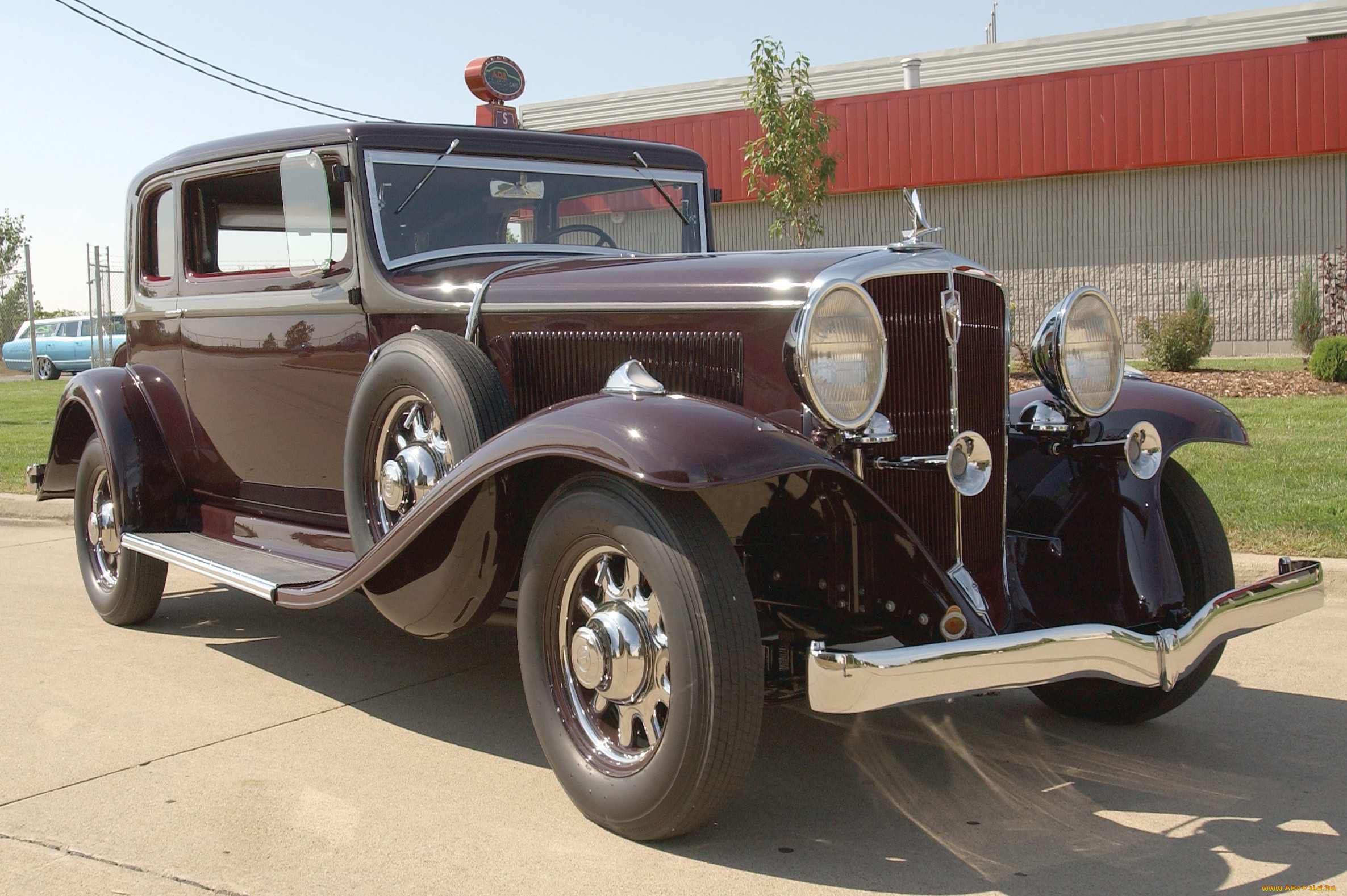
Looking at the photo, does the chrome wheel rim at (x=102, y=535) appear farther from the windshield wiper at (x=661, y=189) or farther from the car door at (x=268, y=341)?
the windshield wiper at (x=661, y=189)

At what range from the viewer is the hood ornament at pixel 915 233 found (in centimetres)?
299

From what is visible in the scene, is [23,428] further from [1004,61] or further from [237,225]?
[1004,61]

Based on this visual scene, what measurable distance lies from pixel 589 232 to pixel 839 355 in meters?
1.89

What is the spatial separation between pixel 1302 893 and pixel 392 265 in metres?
3.00

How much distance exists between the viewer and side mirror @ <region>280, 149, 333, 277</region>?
384 centimetres

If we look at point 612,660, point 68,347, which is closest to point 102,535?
point 612,660

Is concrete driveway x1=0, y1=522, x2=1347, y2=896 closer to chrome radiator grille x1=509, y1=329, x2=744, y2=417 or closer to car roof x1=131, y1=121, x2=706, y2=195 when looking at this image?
chrome radiator grille x1=509, y1=329, x2=744, y2=417

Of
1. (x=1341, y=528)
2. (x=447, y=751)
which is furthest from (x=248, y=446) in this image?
(x=1341, y=528)

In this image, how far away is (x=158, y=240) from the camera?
5.00 metres

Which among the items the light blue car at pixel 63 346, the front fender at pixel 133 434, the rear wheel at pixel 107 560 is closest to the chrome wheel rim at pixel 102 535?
the rear wheel at pixel 107 560

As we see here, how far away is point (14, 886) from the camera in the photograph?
2477 mm

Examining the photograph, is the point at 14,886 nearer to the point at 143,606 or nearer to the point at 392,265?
Answer: the point at 392,265

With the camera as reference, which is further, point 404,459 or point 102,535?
point 102,535

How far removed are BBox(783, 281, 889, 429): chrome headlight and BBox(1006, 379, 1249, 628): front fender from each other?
79 cm
